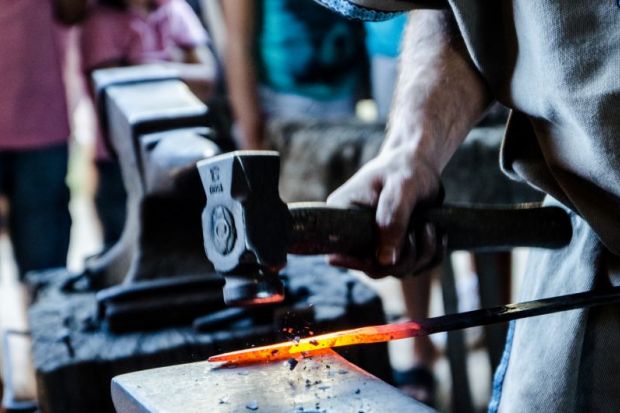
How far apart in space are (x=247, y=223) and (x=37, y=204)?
1.56 meters

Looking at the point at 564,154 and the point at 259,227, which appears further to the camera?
the point at 564,154

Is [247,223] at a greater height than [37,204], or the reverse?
[247,223]

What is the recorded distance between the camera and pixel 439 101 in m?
1.01

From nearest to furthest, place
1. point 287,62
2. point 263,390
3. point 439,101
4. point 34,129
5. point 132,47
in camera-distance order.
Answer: point 263,390, point 439,101, point 34,129, point 132,47, point 287,62

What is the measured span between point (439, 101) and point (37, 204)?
141cm

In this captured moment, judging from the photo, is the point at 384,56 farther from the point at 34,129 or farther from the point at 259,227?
the point at 259,227

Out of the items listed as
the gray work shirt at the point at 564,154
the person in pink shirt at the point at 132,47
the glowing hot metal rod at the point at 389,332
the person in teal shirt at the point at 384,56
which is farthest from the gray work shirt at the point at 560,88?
the person in pink shirt at the point at 132,47

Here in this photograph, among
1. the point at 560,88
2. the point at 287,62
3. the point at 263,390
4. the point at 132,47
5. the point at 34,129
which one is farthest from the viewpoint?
the point at 287,62

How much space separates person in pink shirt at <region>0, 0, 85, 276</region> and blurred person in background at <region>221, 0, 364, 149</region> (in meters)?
0.44

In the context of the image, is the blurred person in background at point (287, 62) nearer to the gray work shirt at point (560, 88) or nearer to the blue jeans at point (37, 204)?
the blue jeans at point (37, 204)

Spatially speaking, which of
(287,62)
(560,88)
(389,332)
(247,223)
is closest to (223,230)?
(247,223)

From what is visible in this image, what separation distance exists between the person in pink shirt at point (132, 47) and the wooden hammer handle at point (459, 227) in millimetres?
1510

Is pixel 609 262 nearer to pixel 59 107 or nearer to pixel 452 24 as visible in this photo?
pixel 452 24

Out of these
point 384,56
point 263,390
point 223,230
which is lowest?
point 263,390
